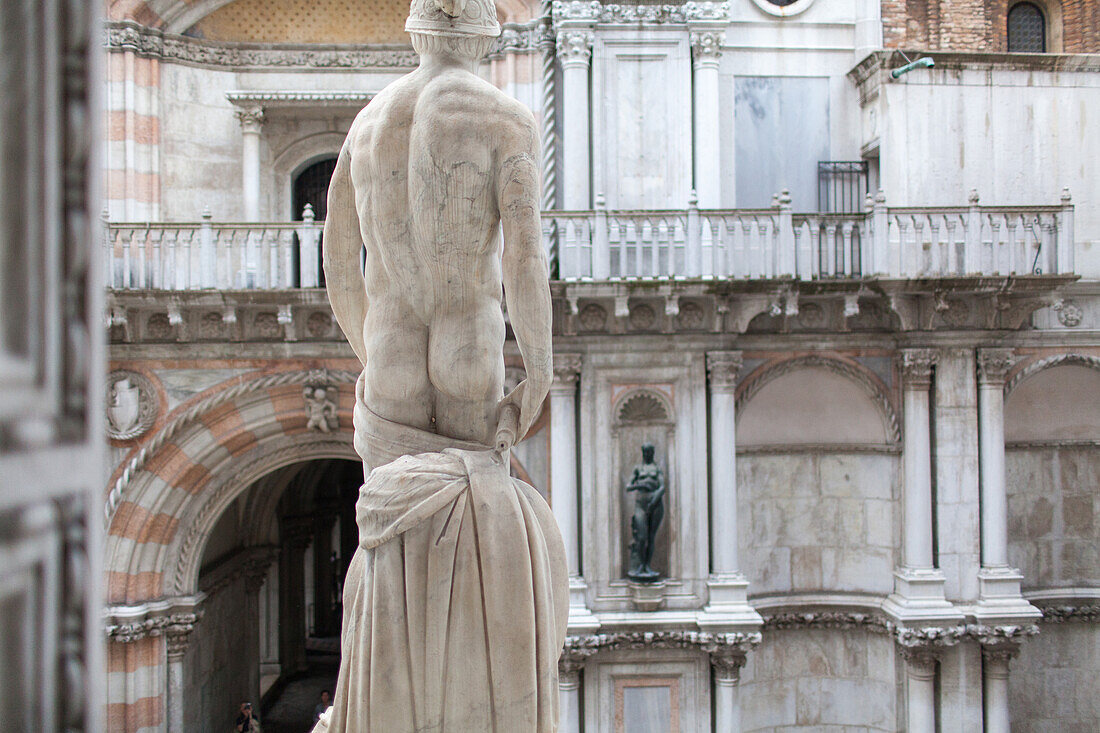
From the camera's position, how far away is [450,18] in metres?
3.54

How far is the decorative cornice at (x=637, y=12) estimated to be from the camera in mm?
11773

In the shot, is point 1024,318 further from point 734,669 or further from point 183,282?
point 183,282

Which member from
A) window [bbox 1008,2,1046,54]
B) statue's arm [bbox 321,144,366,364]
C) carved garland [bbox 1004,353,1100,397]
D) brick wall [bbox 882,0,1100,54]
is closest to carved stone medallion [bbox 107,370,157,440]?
statue's arm [bbox 321,144,366,364]

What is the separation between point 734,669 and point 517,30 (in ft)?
26.0

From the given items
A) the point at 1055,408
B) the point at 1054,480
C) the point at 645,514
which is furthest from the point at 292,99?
the point at 1054,480

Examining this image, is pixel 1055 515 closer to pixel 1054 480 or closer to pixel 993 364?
pixel 1054 480

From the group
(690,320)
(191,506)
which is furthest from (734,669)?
(191,506)

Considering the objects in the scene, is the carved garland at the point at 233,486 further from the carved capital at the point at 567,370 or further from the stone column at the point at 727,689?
the stone column at the point at 727,689

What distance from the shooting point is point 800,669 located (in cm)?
1231

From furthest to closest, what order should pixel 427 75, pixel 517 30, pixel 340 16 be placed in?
pixel 340 16 → pixel 517 30 → pixel 427 75

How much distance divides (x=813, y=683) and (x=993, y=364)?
4.39 meters

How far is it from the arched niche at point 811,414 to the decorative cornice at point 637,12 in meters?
4.33

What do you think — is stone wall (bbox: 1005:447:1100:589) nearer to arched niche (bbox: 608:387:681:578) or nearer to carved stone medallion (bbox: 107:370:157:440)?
arched niche (bbox: 608:387:681:578)

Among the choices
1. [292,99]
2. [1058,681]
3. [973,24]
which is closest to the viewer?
[1058,681]
